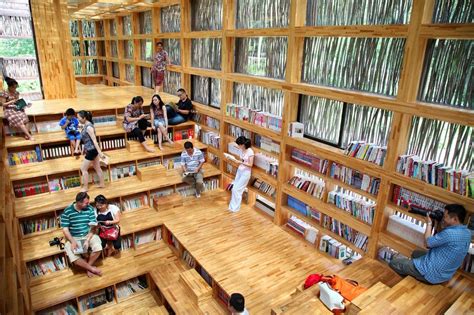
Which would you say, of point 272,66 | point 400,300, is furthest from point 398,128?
point 272,66

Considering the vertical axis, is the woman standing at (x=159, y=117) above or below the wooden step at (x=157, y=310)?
above

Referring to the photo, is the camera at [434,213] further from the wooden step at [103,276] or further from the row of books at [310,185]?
the wooden step at [103,276]

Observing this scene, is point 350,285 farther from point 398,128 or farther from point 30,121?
point 30,121

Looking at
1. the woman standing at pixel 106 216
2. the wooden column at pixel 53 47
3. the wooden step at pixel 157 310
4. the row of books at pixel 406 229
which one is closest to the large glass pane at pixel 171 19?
the wooden column at pixel 53 47

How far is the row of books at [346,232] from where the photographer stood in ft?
14.6

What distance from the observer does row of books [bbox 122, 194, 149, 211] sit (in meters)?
5.84

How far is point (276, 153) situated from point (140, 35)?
6261 millimetres

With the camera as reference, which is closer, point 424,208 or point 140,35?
point 424,208

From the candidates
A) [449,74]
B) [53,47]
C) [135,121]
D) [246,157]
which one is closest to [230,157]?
[246,157]

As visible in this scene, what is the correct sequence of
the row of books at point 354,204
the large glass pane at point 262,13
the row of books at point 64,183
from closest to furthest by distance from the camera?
the row of books at point 354,204, the large glass pane at point 262,13, the row of books at point 64,183

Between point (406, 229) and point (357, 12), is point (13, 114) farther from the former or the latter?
point (406, 229)

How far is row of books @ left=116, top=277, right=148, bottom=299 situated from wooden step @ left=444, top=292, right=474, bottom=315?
4.09m

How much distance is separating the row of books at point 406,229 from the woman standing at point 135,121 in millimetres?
4556

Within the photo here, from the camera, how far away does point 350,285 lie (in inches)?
140
